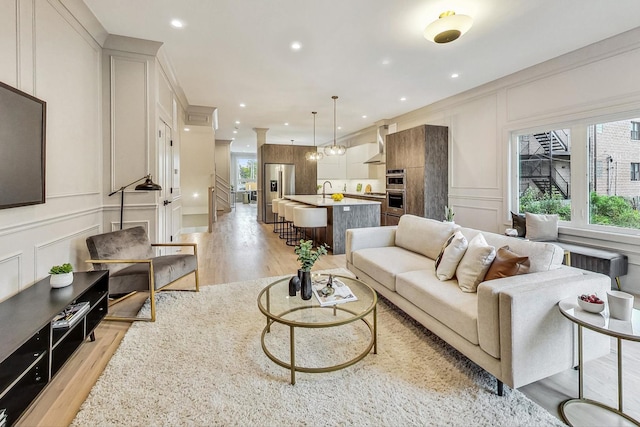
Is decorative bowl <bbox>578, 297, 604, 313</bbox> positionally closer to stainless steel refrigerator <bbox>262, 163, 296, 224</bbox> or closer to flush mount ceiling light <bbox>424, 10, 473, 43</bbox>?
flush mount ceiling light <bbox>424, 10, 473, 43</bbox>

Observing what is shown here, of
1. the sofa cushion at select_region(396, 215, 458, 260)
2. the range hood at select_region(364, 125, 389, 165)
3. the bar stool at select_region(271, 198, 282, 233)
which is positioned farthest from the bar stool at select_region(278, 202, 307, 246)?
the range hood at select_region(364, 125, 389, 165)

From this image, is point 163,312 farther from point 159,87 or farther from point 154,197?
point 159,87

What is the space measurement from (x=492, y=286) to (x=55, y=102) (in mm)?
3698

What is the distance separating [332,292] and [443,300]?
0.80 meters

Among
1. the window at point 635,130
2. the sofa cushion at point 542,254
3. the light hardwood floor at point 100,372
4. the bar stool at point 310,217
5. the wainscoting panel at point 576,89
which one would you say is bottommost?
the light hardwood floor at point 100,372

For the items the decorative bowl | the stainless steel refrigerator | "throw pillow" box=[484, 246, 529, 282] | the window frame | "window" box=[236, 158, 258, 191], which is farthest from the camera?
"window" box=[236, 158, 258, 191]

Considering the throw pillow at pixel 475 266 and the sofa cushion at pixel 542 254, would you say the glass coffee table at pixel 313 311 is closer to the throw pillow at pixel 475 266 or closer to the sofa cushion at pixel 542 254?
the throw pillow at pixel 475 266

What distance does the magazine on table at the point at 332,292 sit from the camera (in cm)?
215

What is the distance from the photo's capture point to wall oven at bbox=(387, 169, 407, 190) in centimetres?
641

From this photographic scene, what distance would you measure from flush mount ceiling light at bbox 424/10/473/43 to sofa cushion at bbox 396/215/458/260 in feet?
6.08

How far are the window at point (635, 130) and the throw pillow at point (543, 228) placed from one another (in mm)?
1191

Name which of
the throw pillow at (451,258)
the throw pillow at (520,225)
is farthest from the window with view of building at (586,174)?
the throw pillow at (451,258)

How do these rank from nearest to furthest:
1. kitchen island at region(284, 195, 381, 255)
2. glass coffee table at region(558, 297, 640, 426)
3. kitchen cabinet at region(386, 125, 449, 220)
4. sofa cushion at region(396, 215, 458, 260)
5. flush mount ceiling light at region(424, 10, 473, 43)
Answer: glass coffee table at region(558, 297, 640, 426)
flush mount ceiling light at region(424, 10, 473, 43)
sofa cushion at region(396, 215, 458, 260)
kitchen island at region(284, 195, 381, 255)
kitchen cabinet at region(386, 125, 449, 220)

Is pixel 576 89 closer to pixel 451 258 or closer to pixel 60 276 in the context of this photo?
pixel 451 258
